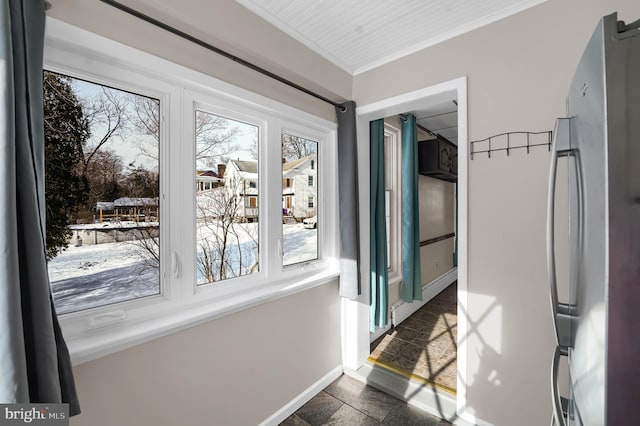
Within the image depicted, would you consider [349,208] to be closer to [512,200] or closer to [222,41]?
[512,200]

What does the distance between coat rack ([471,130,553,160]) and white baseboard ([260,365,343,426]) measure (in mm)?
1969

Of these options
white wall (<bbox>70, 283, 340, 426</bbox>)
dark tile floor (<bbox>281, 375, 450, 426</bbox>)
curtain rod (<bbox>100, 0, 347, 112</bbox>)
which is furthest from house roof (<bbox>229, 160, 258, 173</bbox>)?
dark tile floor (<bbox>281, 375, 450, 426</bbox>)

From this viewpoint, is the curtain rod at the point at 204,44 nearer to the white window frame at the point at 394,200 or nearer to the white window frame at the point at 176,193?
the white window frame at the point at 176,193

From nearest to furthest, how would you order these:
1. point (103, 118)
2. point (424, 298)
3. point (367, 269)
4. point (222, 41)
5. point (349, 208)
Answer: point (103, 118) → point (222, 41) → point (349, 208) → point (367, 269) → point (424, 298)

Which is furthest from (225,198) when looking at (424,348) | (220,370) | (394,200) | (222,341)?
(424,348)

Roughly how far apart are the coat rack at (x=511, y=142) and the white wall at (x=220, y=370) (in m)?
1.47

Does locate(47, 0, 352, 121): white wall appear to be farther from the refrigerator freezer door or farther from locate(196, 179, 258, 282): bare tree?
the refrigerator freezer door

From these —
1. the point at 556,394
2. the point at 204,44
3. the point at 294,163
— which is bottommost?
the point at 556,394

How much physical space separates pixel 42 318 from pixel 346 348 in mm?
2032

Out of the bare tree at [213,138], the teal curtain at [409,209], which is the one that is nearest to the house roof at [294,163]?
the bare tree at [213,138]

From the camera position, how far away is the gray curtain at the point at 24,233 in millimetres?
813

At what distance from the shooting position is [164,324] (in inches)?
51.2

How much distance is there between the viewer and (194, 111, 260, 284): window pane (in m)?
1.57

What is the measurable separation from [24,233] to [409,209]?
9.85 ft
